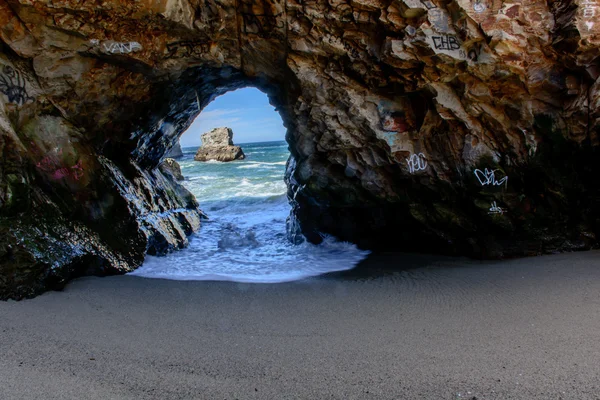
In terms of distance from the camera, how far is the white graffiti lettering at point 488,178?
17.4 feet

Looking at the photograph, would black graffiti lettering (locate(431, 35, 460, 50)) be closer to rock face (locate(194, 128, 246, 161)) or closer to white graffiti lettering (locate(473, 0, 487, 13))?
white graffiti lettering (locate(473, 0, 487, 13))

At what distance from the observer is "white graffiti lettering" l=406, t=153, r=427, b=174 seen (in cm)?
562

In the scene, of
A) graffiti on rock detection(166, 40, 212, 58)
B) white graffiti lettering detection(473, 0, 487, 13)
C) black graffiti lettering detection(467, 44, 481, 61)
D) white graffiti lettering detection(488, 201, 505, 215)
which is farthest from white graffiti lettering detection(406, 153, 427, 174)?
graffiti on rock detection(166, 40, 212, 58)

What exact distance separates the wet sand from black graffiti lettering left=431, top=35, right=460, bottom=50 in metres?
2.84

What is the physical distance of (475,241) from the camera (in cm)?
573

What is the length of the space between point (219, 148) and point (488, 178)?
34645 millimetres

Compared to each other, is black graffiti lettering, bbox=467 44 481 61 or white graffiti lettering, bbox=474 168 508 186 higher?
black graffiti lettering, bbox=467 44 481 61

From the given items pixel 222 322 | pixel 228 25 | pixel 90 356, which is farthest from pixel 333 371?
pixel 228 25

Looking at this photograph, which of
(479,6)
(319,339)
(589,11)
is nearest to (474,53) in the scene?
(479,6)

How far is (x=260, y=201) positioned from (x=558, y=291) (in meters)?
11.3

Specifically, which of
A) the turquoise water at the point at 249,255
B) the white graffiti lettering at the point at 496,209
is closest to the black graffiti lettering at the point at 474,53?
the white graffiti lettering at the point at 496,209

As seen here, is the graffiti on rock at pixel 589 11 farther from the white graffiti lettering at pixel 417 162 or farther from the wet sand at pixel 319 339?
the wet sand at pixel 319 339

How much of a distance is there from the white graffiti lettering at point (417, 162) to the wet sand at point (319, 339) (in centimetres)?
168

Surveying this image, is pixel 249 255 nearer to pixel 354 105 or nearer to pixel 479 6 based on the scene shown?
pixel 354 105
